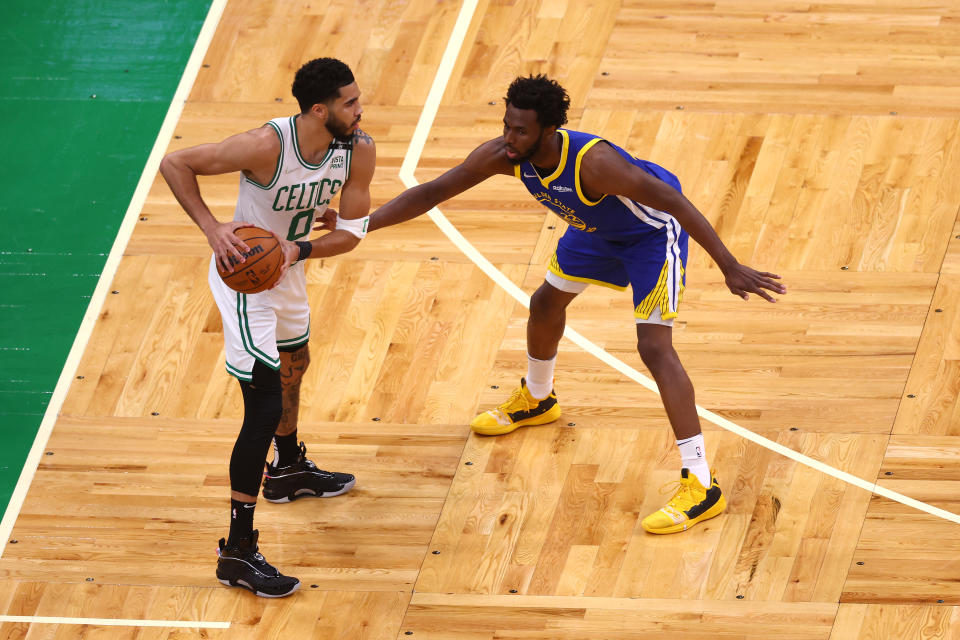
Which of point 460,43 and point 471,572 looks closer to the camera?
point 471,572

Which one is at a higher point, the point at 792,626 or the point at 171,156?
the point at 171,156

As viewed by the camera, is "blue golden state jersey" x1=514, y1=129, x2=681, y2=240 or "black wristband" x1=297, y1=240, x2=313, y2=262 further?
"blue golden state jersey" x1=514, y1=129, x2=681, y2=240

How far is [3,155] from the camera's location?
8.50 metres

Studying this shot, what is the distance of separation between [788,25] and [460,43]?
6.43 feet

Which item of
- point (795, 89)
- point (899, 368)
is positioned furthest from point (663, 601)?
point (795, 89)

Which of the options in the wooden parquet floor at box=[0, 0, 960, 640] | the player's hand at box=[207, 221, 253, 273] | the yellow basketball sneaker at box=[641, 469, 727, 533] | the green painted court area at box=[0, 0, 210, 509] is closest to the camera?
the player's hand at box=[207, 221, 253, 273]

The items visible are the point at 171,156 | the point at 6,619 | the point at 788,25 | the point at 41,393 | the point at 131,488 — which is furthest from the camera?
the point at 788,25

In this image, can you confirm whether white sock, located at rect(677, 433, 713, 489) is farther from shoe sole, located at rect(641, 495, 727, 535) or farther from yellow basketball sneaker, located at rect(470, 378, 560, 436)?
yellow basketball sneaker, located at rect(470, 378, 560, 436)

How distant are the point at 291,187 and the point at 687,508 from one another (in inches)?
80.0

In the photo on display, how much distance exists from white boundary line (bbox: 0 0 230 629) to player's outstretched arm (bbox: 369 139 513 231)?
1.70 metres

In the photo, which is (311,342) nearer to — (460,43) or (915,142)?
(460,43)

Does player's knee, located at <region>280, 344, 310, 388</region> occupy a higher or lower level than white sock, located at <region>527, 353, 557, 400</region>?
higher

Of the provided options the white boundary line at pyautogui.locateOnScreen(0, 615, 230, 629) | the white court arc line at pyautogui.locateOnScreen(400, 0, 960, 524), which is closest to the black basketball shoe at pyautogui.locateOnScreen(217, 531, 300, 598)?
the white boundary line at pyautogui.locateOnScreen(0, 615, 230, 629)

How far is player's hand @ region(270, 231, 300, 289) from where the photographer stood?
5.49 m
